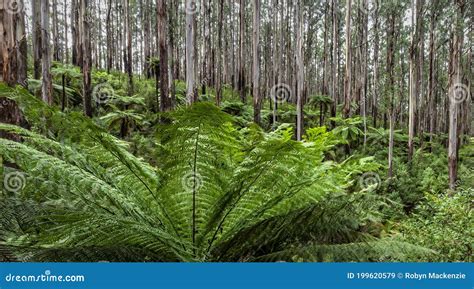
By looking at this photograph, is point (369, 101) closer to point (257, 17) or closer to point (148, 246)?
point (257, 17)

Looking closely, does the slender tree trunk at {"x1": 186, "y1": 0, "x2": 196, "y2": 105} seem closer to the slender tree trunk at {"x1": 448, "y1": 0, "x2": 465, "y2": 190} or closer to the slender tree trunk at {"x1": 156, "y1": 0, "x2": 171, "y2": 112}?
the slender tree trunk at {"x1": 156, "y1": 0, "x2": 171, "y2": 112}

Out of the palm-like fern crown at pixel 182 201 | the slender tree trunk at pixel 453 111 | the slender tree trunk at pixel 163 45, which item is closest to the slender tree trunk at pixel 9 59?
the palm-like fern crown at pixel 182 201

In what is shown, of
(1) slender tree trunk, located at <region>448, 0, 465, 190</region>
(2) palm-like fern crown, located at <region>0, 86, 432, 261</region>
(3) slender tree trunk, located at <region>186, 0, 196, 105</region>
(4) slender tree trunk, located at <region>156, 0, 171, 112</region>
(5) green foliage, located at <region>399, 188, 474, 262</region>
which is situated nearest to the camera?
(2) palm-like fern crown, located at <region>0, 86, 432, 261</region>

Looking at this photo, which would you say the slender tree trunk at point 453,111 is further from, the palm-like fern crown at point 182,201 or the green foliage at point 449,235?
the palm-like fern crown at point 182,201

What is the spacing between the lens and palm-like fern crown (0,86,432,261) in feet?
7.54

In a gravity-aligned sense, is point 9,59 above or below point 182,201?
above

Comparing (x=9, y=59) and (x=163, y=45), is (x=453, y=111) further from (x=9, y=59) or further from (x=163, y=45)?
(x=9, y=59)

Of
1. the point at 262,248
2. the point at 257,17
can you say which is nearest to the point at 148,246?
the point at 262,248

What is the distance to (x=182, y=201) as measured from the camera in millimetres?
2678

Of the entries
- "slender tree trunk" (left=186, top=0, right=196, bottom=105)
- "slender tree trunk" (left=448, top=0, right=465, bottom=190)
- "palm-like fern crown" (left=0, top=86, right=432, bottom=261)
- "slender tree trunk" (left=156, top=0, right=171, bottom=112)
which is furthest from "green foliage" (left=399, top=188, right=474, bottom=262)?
"slender tree trunk" (left=156, top=0, right=171, bottom=112)

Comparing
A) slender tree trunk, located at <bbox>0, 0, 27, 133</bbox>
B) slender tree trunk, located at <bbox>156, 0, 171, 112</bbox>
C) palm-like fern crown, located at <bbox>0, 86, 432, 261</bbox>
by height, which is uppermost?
slender tree trunk, located at <bbox>156, 0, 171, 112</bbox>

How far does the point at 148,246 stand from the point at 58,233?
23.4 inches

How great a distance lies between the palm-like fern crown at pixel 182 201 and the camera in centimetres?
230

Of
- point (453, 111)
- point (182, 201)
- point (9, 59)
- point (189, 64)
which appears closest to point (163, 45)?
point (189, 64)
